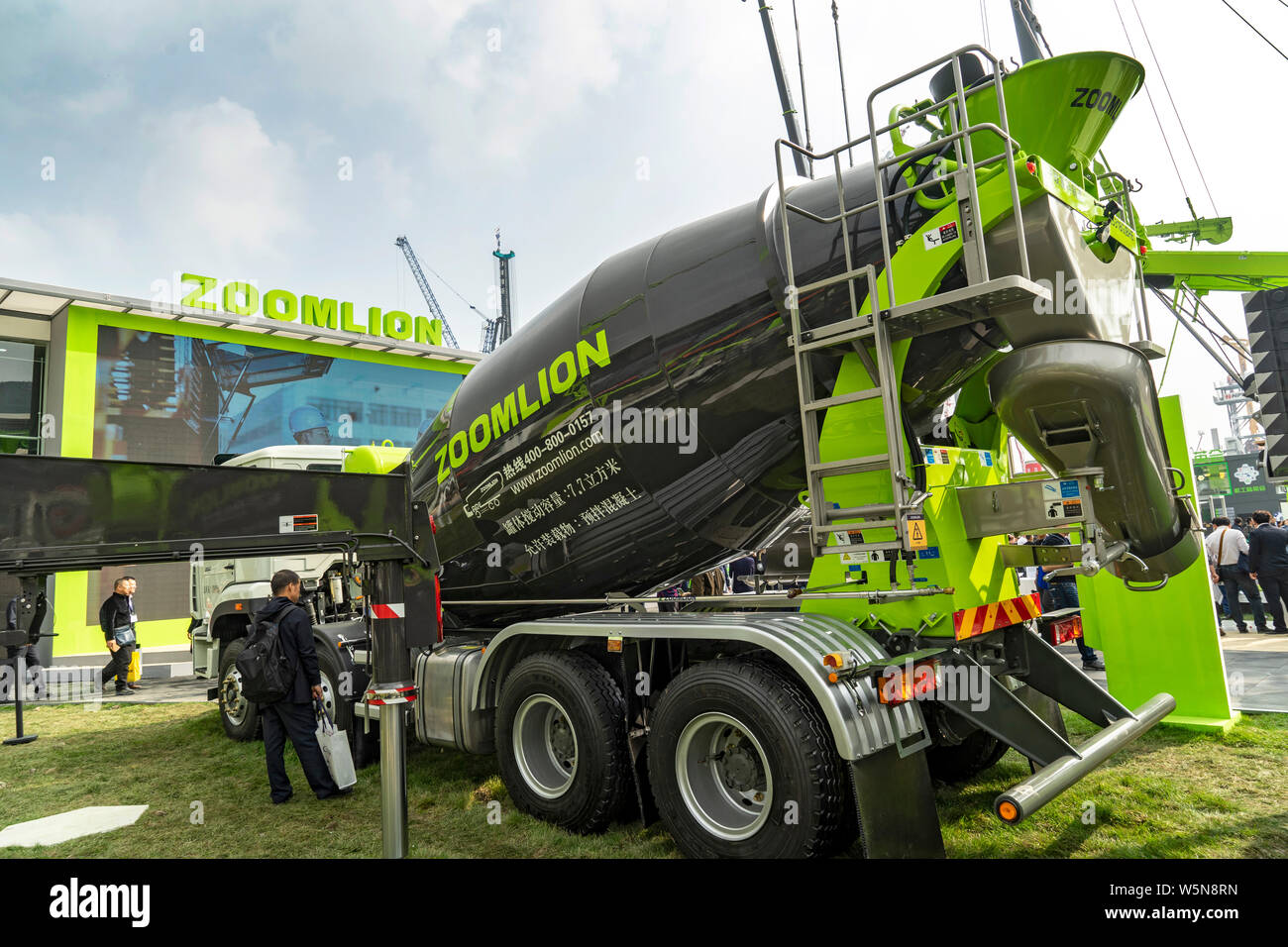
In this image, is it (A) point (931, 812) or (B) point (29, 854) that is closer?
(A) point (931, 812)

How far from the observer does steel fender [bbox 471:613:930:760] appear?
345 centimetres

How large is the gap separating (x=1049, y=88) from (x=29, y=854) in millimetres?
7271

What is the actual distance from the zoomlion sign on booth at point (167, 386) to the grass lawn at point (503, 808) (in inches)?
314

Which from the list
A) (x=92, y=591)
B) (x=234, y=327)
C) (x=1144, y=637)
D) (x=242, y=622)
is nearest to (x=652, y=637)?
(x=1144, y=637)

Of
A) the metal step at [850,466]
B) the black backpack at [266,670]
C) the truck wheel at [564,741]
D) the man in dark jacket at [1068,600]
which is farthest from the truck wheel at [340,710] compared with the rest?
the man in dark jacket at [1068,600]

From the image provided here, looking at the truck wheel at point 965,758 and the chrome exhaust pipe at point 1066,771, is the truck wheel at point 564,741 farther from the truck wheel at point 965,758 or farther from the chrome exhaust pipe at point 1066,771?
the truck wheel at point 965,758

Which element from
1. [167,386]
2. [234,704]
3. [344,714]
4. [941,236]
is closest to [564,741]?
[344,714]

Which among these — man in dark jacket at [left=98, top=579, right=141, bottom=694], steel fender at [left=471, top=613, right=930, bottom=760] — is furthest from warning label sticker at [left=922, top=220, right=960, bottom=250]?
man in dark jacket at [left=98, top=579, right=141, bottom=694]

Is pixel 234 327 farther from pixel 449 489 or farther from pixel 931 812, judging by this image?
pixel 931 812

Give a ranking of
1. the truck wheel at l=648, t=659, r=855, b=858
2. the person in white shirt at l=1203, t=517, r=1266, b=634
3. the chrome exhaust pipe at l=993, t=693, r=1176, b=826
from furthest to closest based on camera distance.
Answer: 1. the person in white shirt at l=1203, t=517, r=1266, b=634
2. the truck wheel at l=648, t=659, r=855, b=858
3. the chrome exhaust pipe at l=993, t=693, r=1176, b=826

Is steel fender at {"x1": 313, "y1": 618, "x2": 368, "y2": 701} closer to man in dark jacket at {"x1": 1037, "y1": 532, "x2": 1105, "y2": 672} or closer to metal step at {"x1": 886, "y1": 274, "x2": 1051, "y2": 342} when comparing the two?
metal step at {"x1": 886, "y1": 274, "x2": 1051, "y2": 342}

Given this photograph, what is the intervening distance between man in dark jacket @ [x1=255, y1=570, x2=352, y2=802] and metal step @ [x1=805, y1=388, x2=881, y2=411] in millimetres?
4087

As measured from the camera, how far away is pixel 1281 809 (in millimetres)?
4523

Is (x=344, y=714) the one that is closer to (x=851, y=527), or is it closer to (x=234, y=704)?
(x=234, y=704)
